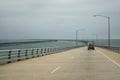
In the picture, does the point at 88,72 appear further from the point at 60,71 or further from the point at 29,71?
the point at 29,71

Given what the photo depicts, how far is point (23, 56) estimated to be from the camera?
33000mm

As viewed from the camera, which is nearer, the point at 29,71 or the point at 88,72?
the point at 88,72

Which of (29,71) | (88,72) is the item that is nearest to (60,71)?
(88,72)

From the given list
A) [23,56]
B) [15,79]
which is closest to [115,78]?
[15,79]

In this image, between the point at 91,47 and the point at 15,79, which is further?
the point at 91,47

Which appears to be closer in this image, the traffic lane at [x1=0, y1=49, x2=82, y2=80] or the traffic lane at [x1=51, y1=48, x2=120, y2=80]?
the traffic lane at [x1=51, y1=48, x2=120, y2=80]

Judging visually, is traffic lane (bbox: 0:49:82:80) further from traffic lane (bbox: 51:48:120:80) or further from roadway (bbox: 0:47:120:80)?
traffic lane (bbox: 51:48:120:80)

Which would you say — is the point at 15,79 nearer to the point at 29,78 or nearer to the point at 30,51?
the point at 29,78

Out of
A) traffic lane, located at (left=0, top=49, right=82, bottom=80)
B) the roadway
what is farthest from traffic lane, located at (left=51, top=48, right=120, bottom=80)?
traffic lane, located at (left=0, top=49, right=82, bottom=80)

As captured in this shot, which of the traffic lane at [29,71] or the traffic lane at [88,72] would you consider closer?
the traffic lane at [88,72]

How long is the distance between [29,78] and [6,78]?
120 cm

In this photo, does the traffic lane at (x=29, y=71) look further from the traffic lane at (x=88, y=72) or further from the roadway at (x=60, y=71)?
the traffic lane at (x=88, y=72)

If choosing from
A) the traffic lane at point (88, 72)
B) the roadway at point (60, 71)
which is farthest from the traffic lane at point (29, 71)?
the traffic lane at point (88, 72)

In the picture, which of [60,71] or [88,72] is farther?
[60,71]
